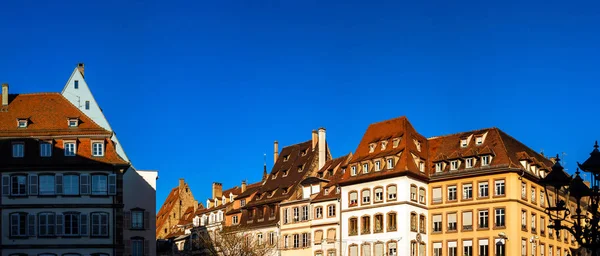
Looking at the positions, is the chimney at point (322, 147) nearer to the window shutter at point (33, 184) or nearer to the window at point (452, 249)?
the window at point (452, 249)

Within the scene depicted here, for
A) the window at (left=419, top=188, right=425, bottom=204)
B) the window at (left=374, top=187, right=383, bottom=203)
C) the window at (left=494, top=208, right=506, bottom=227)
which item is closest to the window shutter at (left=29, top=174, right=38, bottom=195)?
the window at (left=374, top=187, right=383, bottom=203)

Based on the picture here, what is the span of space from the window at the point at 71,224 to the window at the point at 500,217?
120 ft

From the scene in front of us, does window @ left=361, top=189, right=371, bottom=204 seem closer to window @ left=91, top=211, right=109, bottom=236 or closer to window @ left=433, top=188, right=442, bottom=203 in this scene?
window @ left=433, top=188, right=442, bottom=203

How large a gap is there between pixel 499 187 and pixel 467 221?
14.6 feet

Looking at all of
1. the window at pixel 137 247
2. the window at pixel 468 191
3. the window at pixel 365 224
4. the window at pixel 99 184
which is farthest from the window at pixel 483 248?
the window at pixel 99 184

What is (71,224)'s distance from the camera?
234ft

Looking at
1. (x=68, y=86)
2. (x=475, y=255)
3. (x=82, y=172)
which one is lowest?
(x=475, y=255)

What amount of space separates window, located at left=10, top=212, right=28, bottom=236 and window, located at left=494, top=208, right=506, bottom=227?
133 feet

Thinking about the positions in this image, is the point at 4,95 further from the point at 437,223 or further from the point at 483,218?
the point at 483,218

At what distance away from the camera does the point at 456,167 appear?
3312 inches

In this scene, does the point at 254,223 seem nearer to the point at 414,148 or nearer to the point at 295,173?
the point at 295,173

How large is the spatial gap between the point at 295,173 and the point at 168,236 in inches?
1327

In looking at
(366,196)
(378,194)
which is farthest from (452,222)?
(366,196)

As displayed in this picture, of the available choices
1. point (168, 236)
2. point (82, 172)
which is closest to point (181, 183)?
point (168, 236)
